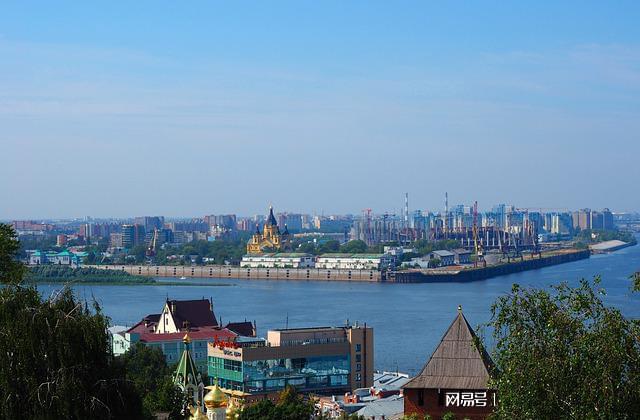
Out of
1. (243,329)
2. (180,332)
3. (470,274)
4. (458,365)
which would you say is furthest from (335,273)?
(458,365)

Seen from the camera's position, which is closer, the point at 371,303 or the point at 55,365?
the point at 55,365

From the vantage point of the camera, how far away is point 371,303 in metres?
27.6

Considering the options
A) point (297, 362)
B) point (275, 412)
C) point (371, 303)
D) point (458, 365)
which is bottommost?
point (371, 303)

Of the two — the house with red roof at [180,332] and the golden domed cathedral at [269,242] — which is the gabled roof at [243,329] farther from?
the golden domed cathedral at [269,242]

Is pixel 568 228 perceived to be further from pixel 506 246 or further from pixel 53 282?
pixel 53 282

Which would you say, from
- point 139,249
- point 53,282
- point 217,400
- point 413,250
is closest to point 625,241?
point 413,250

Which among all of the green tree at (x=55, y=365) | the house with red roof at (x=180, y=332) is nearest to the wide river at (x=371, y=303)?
the house with red roof at (x=180, y=332)

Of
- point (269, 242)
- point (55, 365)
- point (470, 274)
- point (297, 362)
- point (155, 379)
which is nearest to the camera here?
point (55, 365)

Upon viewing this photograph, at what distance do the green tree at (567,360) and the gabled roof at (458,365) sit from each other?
47cm

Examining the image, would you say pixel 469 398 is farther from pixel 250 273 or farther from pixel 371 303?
pixel 250 273

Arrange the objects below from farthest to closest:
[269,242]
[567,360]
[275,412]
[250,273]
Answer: [269,242]
[250,273]
[275,412]
[567,360]

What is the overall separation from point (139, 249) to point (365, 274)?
1363 centimetres

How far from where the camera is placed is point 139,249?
52.0 meters

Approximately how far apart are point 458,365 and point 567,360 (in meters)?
0.88
